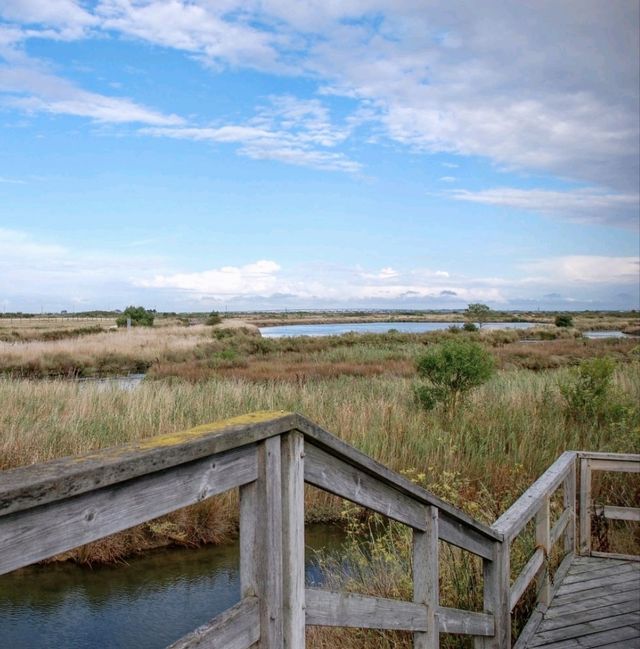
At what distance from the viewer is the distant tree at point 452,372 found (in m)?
13.4

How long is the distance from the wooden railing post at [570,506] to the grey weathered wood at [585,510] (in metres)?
0.11

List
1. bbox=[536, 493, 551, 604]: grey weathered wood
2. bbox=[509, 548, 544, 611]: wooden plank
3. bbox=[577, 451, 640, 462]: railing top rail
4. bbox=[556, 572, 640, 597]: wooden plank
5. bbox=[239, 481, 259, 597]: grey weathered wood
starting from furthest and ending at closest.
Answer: bbox=[577, 451, 640, 462]: railing top rail → bbox=[556, 572, 640, 597]: wooden plank → bbox=[536, 493, 551, 604]: grey weathered wood → bbox=[509, 548, 544, 611]: wooden plank → bbox=[239, 481, 259, 597]: grey weathered wood

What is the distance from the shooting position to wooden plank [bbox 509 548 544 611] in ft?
14.2

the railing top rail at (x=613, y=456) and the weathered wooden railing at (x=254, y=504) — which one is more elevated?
the weathered wooden railing at (x=254, y=504)

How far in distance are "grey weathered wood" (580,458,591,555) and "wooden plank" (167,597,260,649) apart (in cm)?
531

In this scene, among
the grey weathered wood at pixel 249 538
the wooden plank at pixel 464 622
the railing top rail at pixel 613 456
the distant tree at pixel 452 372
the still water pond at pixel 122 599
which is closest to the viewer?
the grey weathered wood at pixel 249 538

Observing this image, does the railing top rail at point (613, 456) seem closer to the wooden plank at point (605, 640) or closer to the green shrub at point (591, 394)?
the wooden plank at point (605, 640)

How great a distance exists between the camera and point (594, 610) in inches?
204

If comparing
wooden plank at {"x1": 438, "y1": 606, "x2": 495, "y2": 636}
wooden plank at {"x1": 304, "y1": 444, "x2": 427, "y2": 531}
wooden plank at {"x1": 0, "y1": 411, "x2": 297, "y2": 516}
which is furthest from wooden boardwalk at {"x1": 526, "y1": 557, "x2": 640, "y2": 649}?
wooden plank at {"x1": 0, "y1": 411, "x2": 297, "y2": 516}

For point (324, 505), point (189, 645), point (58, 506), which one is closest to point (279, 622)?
point (189, 645)

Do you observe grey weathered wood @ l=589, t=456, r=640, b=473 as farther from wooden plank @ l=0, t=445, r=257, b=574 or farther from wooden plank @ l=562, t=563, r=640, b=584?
wooden plank @ l=0, t=445, r=257, b=574

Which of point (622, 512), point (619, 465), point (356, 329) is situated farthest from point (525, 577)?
point (356, 329)

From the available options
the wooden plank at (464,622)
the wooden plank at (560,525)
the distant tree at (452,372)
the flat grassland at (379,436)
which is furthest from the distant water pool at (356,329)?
the wooden plank at (464,622)

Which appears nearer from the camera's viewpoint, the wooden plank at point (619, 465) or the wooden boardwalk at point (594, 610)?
the wooden boardwalk at point (594, 610)
